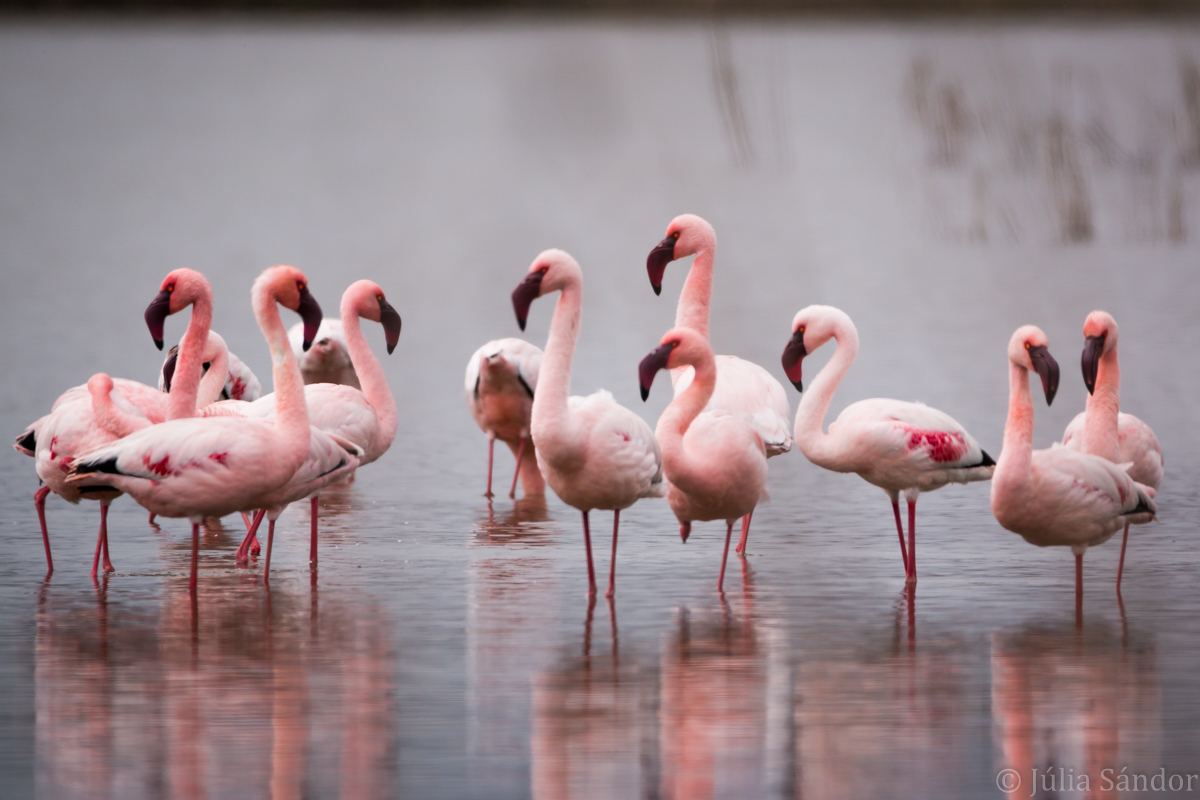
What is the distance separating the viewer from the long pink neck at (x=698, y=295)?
9055 mm

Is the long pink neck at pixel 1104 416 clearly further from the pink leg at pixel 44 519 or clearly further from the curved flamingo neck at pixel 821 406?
the pink leg at pixel 44 519

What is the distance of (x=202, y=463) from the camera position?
6.72 m

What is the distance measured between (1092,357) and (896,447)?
990 millimetres

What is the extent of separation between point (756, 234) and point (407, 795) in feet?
70.4

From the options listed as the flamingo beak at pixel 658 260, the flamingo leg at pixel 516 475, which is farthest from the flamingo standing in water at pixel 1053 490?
the flamingo leg at pixel 516 475

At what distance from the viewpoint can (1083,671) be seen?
569 cm

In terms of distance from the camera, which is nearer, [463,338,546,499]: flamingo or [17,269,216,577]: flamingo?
[17,269,216,577]: flamingo

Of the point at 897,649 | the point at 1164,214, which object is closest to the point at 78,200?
the point at 1164,214

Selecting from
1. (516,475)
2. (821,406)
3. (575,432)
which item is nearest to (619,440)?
(575,432)

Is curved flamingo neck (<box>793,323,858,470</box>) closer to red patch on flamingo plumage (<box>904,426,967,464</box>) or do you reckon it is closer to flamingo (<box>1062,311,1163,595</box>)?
red patch on flamingo plumage (<box>904,426,967,464</box>)

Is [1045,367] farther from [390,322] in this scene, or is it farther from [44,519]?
[44,519]

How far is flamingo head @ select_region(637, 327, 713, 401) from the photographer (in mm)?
6824

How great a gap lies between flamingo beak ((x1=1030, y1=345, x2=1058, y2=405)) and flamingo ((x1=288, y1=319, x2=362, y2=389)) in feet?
15.8

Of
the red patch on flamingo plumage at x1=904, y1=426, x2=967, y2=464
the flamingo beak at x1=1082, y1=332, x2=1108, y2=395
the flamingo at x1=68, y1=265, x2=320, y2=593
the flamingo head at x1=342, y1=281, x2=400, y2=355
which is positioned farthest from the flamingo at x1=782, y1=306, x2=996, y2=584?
the flamingo at x1=68, y1=265, x2=320, y2=593
